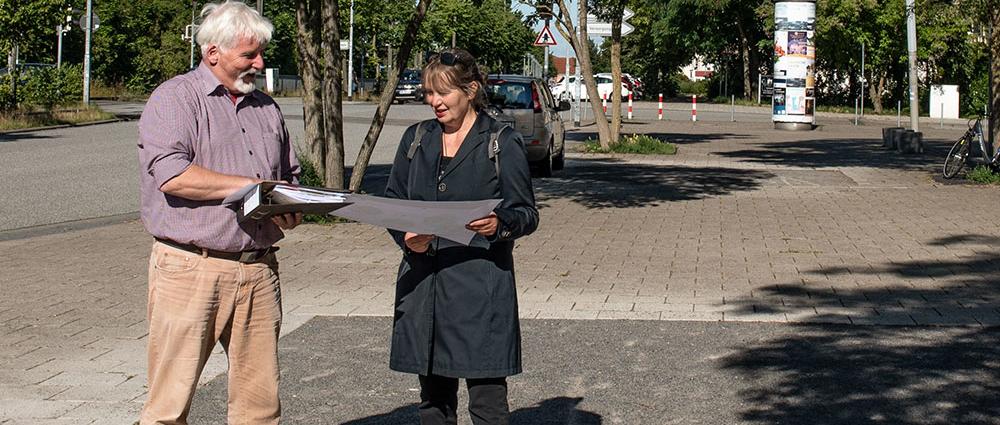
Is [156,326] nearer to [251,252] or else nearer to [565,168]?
[251,252]

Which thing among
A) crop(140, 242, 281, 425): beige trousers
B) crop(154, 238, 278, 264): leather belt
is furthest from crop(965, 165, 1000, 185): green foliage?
crop(154, 238, 278, 264): leather belt

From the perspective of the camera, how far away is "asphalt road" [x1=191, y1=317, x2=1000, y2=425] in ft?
19.3

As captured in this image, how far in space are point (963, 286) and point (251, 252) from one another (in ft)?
22.0

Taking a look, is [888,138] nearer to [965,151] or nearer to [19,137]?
[965,151]

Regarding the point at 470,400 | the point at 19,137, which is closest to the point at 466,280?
the point at 470,400

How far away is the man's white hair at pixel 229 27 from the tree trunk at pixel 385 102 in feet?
31.2

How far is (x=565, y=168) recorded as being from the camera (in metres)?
21.7

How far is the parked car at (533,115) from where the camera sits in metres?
19.9

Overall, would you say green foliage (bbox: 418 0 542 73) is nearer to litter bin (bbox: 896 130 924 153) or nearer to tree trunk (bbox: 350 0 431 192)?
litter bin (bbox: 896 130 924 153)

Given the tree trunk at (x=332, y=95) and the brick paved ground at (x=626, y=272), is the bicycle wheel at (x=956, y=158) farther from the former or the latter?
the tree trunk at (x=332, y=95)

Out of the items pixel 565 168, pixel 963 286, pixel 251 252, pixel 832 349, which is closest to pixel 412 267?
pixel 251 252

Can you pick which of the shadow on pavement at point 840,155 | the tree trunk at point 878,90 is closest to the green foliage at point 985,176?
the shadow on pavement at point 840,155

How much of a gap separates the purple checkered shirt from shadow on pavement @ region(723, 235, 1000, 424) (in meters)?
2.66

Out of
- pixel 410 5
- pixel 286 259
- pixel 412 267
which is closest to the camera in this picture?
pixel 412 267
